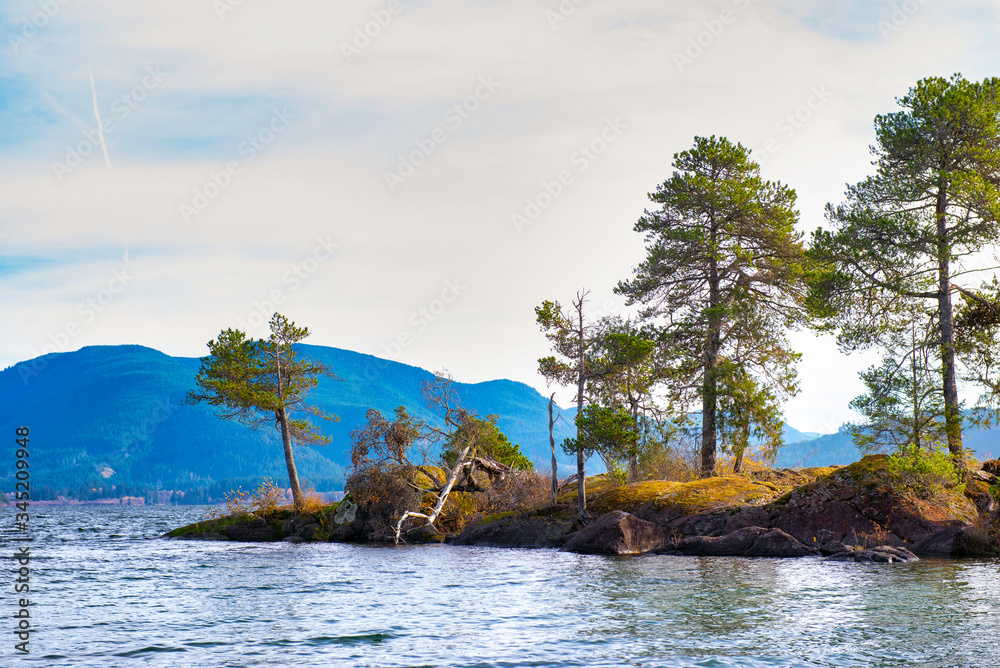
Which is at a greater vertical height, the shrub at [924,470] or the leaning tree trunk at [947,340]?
the leaning tree trunk at [947,340]

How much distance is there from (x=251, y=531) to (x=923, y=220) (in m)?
36.4

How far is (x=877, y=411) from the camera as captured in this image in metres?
28.8

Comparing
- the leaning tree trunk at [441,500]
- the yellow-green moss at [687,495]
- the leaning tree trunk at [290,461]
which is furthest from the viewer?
the leaning tree trunk at [290,461]

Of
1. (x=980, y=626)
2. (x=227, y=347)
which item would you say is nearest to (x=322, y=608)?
(x=980, y=626)

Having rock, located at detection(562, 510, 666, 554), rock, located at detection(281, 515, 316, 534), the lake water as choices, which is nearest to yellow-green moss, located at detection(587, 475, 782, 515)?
rock, located at detection(562, 510, 666, 554)

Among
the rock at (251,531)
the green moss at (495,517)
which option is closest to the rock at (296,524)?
the rock at (251,531)

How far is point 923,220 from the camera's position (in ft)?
99.5

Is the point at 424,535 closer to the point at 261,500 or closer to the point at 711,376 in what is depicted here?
the point at 261,500

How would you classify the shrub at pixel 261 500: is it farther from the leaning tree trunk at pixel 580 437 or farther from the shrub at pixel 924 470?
the shrub at pixel 924 470

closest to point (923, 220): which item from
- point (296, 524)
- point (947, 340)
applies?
point (947, 340)

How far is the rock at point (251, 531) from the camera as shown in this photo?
141ft

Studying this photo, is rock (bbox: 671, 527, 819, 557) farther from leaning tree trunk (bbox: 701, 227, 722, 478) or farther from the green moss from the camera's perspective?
the green moss

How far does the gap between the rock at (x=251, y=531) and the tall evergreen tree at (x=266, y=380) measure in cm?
344

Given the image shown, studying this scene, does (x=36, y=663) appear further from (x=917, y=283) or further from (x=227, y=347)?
(x=227, y=347)
